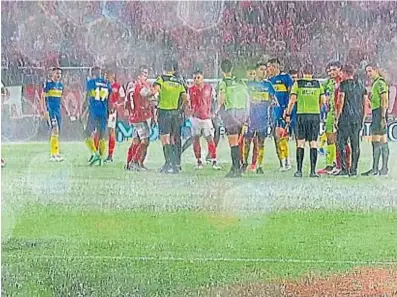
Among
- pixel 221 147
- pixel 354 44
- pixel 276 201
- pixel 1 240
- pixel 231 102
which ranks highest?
pixel 354 44

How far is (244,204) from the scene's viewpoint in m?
1.54

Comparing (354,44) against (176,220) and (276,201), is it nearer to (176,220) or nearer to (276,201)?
(276,201)

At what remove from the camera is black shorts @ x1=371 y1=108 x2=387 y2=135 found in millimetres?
1490

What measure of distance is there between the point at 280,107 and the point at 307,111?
2.6 inches

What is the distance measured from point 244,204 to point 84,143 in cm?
42

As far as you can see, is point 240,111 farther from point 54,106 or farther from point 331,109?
point 54,106

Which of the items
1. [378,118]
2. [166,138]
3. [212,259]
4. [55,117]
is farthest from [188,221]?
[378,118]

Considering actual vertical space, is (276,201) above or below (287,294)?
above

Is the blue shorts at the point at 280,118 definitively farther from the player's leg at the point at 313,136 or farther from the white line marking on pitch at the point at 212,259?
the white line marking on pitch at the point at 212,259

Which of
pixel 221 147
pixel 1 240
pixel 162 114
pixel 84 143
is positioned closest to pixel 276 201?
pixel 221 147

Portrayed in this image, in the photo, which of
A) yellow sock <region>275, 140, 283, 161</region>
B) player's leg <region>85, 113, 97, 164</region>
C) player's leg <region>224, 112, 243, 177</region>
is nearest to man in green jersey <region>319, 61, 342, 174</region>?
yellow sock <region>275, 140, 283, 161</region>

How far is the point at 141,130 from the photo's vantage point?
1.51m

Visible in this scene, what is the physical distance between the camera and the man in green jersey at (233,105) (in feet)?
4.94

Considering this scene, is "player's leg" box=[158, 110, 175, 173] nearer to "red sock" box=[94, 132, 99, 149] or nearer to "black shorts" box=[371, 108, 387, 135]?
"red sock" box=[94, 132, 99, 149]
